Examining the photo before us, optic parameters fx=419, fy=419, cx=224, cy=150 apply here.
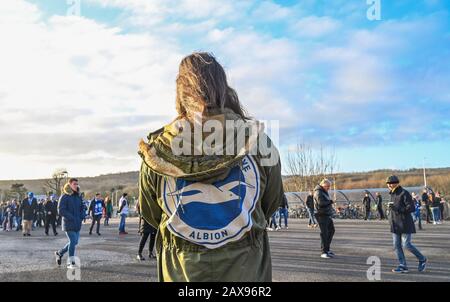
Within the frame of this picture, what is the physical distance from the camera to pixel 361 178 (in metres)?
78.0

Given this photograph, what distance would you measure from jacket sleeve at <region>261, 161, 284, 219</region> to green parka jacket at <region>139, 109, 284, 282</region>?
8 centimetres

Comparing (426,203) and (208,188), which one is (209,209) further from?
(426,203)

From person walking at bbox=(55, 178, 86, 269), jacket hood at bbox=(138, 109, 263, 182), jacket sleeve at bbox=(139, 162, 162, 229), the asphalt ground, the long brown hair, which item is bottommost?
the asphalt ground

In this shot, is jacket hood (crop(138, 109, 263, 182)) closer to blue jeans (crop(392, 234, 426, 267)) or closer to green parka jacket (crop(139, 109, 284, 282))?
green parka jacket (crop(139, 109, 284, 282))

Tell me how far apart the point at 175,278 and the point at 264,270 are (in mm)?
443

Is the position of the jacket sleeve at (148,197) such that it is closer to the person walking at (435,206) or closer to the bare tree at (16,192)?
the person walking at (435,206)

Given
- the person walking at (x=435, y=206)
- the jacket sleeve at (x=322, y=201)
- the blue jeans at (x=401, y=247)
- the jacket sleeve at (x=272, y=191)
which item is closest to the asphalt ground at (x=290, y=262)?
the blue jeans at (x=401, y=247)

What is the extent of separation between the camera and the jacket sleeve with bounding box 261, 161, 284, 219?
2.17 metres

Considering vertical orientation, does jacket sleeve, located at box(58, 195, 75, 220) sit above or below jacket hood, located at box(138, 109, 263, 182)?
below

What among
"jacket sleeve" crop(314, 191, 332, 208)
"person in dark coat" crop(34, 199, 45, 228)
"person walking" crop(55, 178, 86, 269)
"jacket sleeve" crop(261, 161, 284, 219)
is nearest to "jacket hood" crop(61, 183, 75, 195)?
"person walking" crop(55, 178, 86, 269)

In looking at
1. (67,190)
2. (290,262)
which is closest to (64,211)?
(67,190)

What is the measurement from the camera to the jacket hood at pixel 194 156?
1.95 meters

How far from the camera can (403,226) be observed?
8328 millimetres

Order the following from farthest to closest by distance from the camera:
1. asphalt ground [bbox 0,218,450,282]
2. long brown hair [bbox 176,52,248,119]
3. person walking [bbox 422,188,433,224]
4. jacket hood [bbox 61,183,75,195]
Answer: person walking [bbox 422,188,433,224]
jacket hood [bbox 61,183,75,195]
asphalt ground [bbox 0,218,450,282]
long brown hair [bbox 176,52,248,119]
